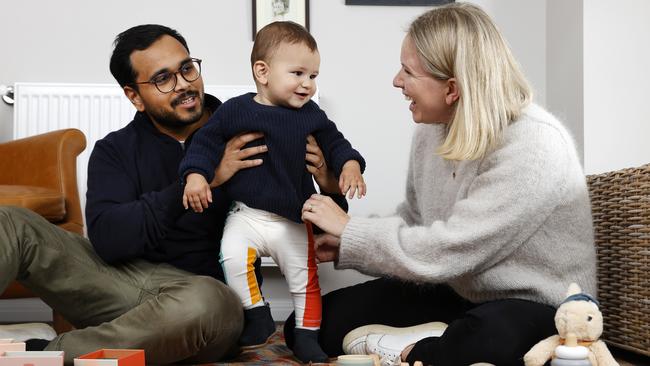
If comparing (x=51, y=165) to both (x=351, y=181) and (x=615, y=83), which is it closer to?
(x=351, y=181)

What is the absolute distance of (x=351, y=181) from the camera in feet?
5.90

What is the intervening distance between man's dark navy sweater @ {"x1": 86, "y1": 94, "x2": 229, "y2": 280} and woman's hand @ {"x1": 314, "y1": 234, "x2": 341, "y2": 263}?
0.28 m

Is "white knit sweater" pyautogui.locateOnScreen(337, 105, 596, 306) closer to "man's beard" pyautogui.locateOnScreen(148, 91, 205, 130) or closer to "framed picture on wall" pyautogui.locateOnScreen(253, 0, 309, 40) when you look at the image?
"man's beard" pyautogui.locateOnScreen(148, 91, 205, 130)

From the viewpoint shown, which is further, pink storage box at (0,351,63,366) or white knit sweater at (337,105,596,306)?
white knit sweater at (337,105,596,306)

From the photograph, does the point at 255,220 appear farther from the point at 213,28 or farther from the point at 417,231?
the point at 213,28

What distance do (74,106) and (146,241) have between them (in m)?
1.24

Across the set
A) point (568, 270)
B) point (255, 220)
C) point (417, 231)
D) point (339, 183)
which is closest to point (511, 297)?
point (568, 270)

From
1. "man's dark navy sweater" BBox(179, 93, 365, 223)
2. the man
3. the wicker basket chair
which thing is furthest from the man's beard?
the wicker basket chair

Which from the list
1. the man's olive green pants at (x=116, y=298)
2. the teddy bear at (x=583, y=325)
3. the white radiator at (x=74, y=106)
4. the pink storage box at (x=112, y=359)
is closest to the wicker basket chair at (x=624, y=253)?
the teddy bear at (x=583, y=325)

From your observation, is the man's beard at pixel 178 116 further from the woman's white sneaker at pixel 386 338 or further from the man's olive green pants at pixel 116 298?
the woman's white sneaker at pixel 386 338

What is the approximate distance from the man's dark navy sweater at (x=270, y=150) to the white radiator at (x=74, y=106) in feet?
3.55

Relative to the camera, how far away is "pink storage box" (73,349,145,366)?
3.80ft

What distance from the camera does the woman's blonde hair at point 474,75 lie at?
162 cm

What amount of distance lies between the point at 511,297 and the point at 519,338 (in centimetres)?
13
